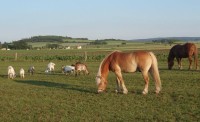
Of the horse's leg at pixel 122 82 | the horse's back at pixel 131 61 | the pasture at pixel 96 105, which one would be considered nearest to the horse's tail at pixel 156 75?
the horse's back at pixel 131 61

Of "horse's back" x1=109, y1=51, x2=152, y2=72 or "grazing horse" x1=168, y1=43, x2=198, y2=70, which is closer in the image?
A: "horse's back" x1=109, y1=51, x2=152, y2=72

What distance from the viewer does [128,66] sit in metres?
14.2

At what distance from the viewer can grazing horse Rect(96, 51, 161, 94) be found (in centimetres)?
1383

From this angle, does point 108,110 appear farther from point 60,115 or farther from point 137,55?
point 137,55

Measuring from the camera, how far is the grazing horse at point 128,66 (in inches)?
544

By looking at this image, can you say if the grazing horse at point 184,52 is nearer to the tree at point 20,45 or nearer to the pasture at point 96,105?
the pasture at point 96,105

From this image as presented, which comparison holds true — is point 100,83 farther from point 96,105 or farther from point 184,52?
point 184,52

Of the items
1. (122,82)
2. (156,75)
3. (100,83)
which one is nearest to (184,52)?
(156,75)

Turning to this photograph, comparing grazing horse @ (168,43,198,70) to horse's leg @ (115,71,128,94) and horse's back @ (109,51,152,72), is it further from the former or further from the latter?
horse's leg @ (115,71,128,94)

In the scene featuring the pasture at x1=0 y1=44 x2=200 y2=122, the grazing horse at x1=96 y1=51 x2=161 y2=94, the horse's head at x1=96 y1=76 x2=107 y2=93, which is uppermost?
the grazing horse at x1=96 y1=51 x2=161 y2=94

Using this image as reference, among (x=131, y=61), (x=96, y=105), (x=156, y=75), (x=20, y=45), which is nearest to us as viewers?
(x=96, y=105)

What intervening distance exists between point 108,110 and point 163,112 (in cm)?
182

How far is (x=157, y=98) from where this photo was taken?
12.8 meters

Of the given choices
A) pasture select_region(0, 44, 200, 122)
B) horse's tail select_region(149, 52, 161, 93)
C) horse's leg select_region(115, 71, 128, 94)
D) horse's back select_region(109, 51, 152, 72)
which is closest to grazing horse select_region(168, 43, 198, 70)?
pasture select_region(0, 44, 200, 122)
